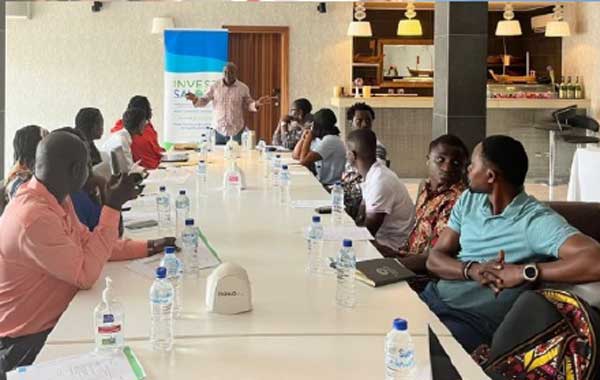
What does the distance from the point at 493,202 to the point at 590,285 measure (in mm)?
561

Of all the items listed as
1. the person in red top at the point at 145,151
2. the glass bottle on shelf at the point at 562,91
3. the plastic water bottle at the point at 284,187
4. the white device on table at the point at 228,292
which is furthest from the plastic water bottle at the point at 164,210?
the glass bottle on shelf at the point at 562,91

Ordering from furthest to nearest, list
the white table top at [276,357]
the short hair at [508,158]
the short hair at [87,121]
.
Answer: the short hair at [87,121]
the short hair at [508,158]
the white table top at [276,357]

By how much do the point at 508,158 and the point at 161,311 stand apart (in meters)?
1.61

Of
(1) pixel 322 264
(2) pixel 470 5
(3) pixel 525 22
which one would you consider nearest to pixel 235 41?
(3) pixel 525 22

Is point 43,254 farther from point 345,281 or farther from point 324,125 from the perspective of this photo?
point 324,125

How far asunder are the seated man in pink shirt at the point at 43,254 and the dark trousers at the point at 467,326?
4.18ft

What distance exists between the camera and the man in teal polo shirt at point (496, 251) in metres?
2.84

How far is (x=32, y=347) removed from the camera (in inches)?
104

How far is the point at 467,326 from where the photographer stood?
2.98m

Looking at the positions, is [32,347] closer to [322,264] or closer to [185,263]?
[185,263]

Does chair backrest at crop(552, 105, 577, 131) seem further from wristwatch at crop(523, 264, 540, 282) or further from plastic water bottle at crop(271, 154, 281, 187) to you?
wristwatch at crop(523, 264, 540, 282)

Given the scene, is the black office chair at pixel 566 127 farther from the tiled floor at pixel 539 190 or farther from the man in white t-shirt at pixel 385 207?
the man in white t-shirt at pixel 385 207

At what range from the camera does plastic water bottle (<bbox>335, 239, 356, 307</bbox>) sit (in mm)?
2565

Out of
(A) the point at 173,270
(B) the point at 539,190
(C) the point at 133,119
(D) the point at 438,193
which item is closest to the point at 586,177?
(D) the point at 438,193
